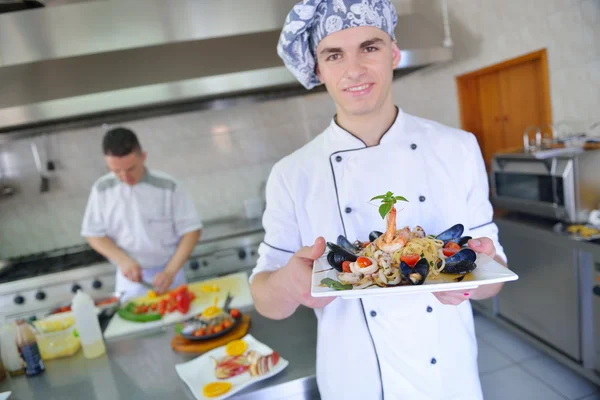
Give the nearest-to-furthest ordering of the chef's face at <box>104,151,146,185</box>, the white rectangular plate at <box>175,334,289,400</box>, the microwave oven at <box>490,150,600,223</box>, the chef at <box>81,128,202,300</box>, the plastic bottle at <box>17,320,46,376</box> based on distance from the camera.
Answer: the white rectangular plate at <box>175,334,289,400</box> → the plastic bottle at <box>17,320,46,376</box> → the microwave oven at <box>490,150,600,223</box> → the chef's face at <box>104,151,146,185</box> → the chef at <box>81,128,202,300</box>

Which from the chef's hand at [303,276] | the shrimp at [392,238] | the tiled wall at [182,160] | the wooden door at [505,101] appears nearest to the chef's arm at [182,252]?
the tiled wall at [182,160]

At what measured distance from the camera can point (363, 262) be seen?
81 centimetres

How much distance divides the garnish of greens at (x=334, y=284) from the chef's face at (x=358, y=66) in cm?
47

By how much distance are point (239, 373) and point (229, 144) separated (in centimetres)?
260

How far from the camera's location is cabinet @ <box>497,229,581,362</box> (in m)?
2.14

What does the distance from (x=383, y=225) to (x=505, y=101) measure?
258cm

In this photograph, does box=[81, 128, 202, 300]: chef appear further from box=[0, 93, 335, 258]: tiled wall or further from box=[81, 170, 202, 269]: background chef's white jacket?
box=[0, 93, 335, 258]: tiled wall

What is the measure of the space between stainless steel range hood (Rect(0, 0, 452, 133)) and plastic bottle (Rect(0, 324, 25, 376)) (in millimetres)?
1216

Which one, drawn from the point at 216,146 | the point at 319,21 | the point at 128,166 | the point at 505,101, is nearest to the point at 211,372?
the point at 319,21

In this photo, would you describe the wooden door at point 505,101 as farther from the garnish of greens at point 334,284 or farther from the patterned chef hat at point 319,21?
the garnish of greens at point 334,284

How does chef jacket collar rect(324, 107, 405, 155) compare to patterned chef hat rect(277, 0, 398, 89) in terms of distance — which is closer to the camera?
patterned chef hat rect(277, 0, 398, 89)

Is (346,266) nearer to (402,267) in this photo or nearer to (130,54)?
(402,267)

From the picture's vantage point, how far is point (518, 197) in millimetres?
2580

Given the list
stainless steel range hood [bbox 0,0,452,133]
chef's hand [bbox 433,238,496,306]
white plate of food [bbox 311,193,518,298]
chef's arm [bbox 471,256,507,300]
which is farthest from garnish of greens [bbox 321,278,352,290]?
stainless steel range hood [bbox 0,0,452,133]
